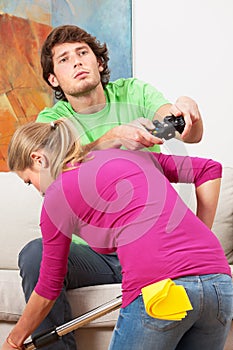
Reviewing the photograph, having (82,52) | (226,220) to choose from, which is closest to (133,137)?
(82,52)

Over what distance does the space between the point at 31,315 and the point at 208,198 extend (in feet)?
1.87

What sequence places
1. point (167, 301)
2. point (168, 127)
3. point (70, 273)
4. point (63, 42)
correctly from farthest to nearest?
point (63, 42) < point (70, 273) < point (168, 127) < point (167, 301)

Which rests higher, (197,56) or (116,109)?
(116,109)

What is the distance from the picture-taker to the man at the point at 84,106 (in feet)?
7.21

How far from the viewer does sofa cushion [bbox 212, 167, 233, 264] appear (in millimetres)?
2830

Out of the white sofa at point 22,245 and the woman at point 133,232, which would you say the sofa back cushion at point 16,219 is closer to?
the white sofa at point 22,245

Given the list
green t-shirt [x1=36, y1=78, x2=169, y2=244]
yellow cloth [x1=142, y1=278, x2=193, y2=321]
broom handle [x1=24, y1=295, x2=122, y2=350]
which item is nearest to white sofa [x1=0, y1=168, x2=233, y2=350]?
green t-shirt [x1=36, y1=78, x2=169, y2=244]

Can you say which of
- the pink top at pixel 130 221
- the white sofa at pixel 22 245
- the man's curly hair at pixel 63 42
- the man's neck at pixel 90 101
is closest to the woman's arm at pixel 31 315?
the pink top at pixel 130 221

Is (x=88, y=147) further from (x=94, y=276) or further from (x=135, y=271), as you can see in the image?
A: (x=94, y=276)

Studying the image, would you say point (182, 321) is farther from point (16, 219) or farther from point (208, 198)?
point (16, 219)

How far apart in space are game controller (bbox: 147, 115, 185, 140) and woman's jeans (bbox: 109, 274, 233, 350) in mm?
348

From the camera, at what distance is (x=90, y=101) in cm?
230

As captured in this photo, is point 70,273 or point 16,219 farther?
point 16,219

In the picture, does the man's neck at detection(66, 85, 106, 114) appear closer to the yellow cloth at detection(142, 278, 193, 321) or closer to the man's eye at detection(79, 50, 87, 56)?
the man's eye at detection(79, 50, 87, 56)
